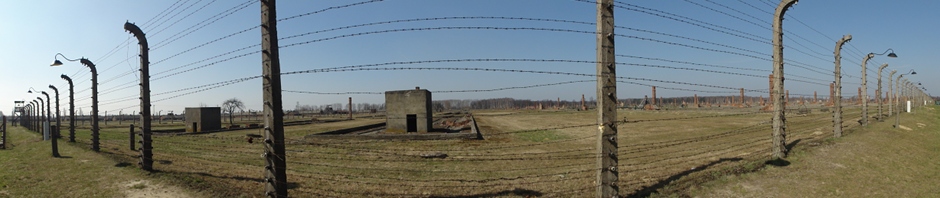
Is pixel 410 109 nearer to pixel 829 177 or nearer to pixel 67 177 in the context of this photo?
pixel 67 177

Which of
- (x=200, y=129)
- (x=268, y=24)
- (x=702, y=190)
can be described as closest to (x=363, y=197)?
(x=268, y=24)

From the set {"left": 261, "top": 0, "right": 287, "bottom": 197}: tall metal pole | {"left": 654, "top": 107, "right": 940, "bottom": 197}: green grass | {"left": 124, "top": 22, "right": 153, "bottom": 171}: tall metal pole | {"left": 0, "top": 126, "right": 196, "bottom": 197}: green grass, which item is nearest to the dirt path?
{"left": 654, "top": 107, "right": 940, "bottom": 197}: green grass

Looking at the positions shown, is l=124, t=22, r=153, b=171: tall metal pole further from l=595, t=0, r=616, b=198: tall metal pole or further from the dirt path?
the dirt path

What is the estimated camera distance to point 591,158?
1029 cm

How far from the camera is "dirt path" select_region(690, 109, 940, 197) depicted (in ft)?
20.8

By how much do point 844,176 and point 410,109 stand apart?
17.3m

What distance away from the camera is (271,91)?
4.80m

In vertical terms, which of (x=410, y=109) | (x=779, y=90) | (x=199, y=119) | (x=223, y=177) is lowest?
(x=223, y=177)

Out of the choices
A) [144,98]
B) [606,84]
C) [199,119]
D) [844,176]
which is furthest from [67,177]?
[199,119]

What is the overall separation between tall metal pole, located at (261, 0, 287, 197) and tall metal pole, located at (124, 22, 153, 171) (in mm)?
5685

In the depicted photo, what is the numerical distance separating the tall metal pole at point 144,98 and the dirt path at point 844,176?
34.9 feet

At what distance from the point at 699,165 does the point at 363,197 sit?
6.79 m

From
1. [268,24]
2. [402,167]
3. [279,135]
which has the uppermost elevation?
[268,24]

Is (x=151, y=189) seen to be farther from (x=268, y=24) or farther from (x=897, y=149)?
(x=897, y=149)
